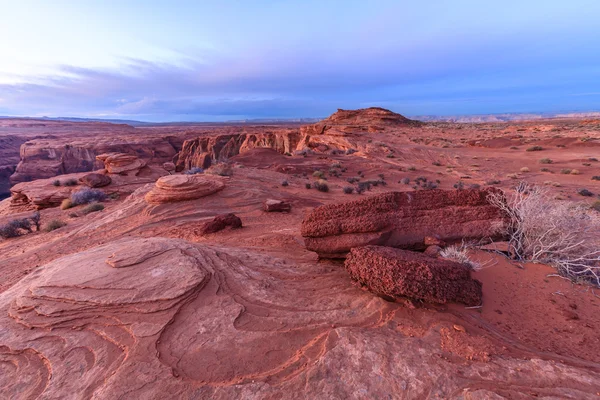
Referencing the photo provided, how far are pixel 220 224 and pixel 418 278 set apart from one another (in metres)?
5.74

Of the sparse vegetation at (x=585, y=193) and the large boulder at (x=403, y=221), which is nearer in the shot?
the large boulder at (x=403, y=221)

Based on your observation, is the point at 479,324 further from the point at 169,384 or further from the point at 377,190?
the point at 377,190

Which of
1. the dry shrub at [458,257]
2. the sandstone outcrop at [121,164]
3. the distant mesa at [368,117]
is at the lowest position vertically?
the sandstone outcrop at [121,164]

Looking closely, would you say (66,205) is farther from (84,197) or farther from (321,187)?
(321,187)

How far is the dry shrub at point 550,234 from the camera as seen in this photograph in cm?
432

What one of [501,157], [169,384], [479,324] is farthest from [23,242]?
[501,157]

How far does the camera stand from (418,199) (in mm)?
4941

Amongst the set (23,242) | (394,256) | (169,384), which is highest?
(394,256)

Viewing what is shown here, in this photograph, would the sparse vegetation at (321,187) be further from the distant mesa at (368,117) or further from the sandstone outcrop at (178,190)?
the distant mesa at (368,117)

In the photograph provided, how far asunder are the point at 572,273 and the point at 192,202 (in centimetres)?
965

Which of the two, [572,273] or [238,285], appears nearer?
[238,285]

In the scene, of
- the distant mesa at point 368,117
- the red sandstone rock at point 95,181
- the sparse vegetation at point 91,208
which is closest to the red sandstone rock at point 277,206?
the sparse vegetation at point 91,208

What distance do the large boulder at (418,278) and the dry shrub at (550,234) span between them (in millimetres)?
1590

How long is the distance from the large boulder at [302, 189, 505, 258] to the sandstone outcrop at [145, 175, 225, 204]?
20.9ft
